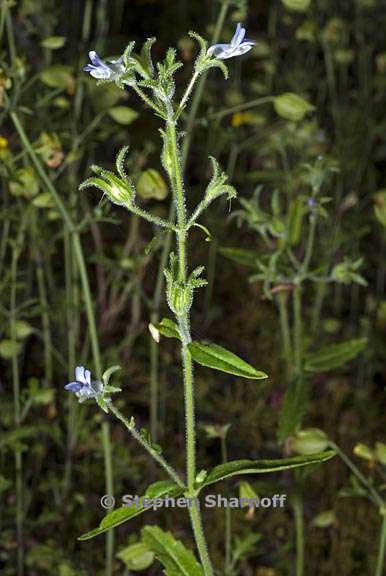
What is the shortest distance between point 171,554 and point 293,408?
285mm

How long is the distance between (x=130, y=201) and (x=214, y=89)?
1579 mm

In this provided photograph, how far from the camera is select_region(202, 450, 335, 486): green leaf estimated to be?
2.58ft

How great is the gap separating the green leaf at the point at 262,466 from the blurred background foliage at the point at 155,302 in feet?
1.15

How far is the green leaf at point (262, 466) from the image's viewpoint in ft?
2.58

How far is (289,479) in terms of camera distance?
1.40m

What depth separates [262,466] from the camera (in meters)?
0.82

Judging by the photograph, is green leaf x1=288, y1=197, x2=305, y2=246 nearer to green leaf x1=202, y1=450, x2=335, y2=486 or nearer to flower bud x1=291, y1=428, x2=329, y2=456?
flower bud x1=291, y1=428, x2=329, y2=456

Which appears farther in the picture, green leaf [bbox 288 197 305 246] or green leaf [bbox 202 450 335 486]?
green leaf [bbox 288 197 305 246]

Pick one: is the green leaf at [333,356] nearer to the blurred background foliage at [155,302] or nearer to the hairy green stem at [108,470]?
the blurred background foliage at [155,302]

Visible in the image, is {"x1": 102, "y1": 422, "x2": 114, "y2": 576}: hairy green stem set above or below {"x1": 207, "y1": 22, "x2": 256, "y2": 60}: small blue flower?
below

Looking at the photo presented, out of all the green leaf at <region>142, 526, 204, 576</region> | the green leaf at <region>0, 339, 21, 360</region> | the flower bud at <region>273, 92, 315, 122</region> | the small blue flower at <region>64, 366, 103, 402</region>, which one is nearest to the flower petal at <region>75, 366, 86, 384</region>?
the small blue flower at <region>64, 366, 103, 402</region>

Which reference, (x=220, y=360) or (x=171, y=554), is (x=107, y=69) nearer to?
(x=220, y=360)

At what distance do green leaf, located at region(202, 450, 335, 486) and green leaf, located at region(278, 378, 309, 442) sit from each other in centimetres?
27

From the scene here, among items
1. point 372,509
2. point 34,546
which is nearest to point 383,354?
point 372,509
